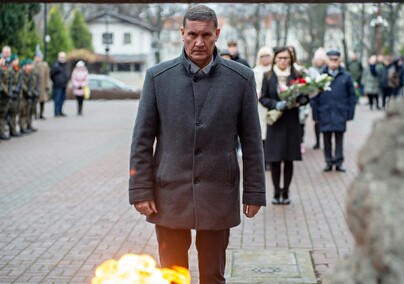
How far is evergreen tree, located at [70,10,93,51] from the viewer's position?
7006cm

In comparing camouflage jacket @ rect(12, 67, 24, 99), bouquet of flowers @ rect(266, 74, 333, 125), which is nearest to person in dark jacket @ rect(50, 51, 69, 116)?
camouflage jacket @ rect(12, 67, 24, 99)

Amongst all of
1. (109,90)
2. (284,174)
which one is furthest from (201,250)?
(109,90)

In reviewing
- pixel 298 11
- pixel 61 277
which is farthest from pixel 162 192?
pixel 298 11

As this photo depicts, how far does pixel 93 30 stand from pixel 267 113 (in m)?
88.1

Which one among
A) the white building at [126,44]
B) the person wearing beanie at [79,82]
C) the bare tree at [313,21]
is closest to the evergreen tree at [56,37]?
the person wearing beanie at [79,82]

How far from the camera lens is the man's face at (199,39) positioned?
13.9 feet

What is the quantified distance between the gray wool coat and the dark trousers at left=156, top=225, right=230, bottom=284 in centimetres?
9

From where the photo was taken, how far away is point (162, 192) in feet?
14.7

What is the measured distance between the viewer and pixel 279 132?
10.5m

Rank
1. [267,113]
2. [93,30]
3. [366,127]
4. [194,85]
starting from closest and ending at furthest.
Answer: [194,85] → [267,113] → [366,127] → [93,30]

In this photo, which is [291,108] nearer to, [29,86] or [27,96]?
[27,96]

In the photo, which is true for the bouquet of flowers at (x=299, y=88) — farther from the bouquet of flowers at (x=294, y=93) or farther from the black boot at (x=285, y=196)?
the black boot at (x=285, y=196)

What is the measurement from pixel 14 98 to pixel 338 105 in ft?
30.2

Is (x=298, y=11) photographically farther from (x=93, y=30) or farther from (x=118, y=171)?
(x=118, y=171)
